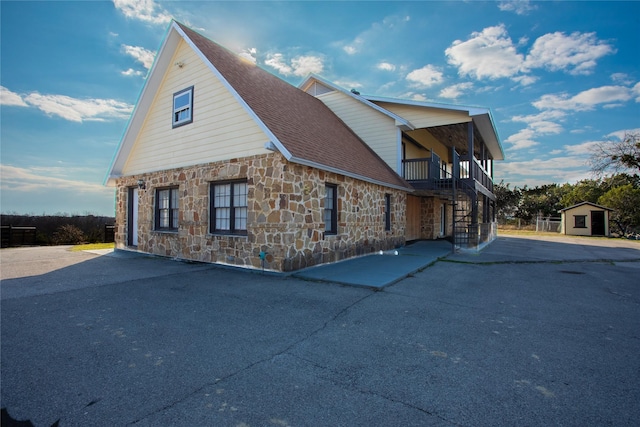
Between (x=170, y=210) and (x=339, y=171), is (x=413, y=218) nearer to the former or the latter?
(x=339, y=171)

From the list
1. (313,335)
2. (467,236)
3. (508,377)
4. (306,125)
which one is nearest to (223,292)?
(313,335)

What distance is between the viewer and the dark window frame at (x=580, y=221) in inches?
1128

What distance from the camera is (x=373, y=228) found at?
12133 mm

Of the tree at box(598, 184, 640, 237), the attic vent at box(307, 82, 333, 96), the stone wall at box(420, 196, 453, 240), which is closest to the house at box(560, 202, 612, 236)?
the tree at box(598, 184, 640, 237)

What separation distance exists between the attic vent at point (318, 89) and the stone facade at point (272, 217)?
7061 millimetres

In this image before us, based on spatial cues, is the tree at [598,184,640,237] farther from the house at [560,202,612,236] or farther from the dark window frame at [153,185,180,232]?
the dark window frame at [153,185,180,232]

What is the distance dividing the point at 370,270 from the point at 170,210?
7682 mm

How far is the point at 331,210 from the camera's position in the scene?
1006 cm

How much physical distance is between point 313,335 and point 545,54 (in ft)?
44.9

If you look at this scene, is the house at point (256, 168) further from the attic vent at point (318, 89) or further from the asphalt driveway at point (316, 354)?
the asphalt driveway at point (316, 354)

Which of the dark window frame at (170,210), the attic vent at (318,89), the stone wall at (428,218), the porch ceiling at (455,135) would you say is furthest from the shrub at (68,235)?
the porch ceiling at (455,135)

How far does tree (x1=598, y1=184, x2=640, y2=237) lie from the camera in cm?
2741

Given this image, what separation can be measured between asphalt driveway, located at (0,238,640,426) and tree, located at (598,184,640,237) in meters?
28.9

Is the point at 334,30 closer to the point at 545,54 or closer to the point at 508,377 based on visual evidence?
the point at 545,54
